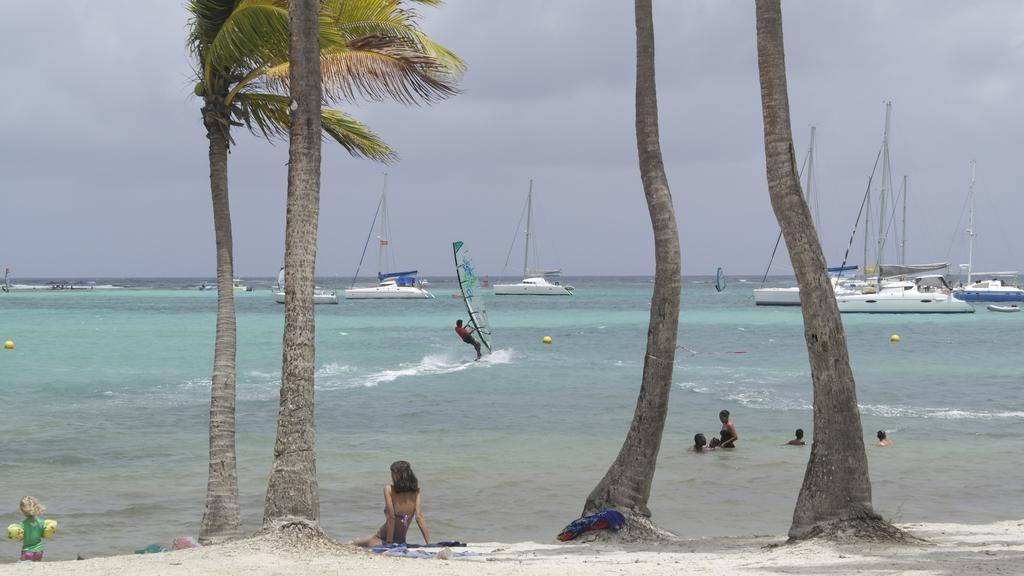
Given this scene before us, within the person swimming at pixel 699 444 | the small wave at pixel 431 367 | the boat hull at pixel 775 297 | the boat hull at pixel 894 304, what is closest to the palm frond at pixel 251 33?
the person swimming at pixel 699 444

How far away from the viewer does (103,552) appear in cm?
1148

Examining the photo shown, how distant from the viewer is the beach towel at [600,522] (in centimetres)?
1052

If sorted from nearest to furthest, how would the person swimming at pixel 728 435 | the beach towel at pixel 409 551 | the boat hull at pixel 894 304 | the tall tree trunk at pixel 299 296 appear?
1. the tall tree trunk at pixel 299 296
2. the beach towel at pixel 409 551
3. the person swimming at pixel 728 435
4. the boat hull at pixel 894 304

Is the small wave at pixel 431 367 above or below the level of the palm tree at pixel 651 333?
below

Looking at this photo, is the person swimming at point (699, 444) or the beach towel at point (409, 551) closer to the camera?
the beach towel at point (409, 551)

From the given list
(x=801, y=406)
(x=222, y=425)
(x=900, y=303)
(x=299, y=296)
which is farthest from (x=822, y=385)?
(x=900, y=303)

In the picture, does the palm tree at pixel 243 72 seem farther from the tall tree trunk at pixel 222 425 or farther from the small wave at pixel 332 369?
the small wave at pixel 332 369

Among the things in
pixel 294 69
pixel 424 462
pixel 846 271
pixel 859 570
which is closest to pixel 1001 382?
pixel 424 462

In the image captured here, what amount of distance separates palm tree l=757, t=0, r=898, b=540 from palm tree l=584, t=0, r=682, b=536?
1405mm

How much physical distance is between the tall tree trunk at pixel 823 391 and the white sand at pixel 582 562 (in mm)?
381

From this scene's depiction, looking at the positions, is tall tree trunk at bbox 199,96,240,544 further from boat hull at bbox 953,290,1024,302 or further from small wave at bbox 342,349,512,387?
boat hull at bbox 953,290,1024,302

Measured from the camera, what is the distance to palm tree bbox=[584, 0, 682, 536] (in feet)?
34.2

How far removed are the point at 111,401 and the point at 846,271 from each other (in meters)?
66.2

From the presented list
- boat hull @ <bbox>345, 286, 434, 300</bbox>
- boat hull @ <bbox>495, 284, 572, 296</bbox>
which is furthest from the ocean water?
boat hull @ <bbox>495, 284, 572, 296</bbox>
